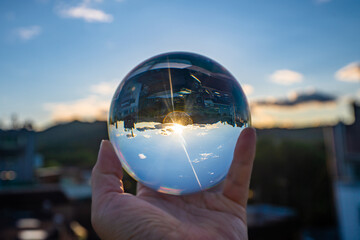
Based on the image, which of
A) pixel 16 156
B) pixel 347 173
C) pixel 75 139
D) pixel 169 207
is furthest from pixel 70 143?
pixel 169 207

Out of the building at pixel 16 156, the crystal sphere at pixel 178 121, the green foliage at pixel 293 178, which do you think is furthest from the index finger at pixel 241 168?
the green foliage at pixel 293 178

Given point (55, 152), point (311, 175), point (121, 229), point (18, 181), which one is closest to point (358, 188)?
point (311, 175)

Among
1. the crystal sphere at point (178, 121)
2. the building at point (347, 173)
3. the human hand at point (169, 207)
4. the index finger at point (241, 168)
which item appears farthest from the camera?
the building at point (347, 173)

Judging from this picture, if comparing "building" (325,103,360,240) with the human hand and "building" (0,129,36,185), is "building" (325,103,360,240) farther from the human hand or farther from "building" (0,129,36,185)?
"building" (0,129,36,185)

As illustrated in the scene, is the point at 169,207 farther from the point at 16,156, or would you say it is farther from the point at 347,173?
the point at 16,156

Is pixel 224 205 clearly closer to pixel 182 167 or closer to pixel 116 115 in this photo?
pixel 182 167

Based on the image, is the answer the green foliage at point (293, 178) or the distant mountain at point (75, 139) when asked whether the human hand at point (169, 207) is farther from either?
the distant mountain at point (75, 139)
